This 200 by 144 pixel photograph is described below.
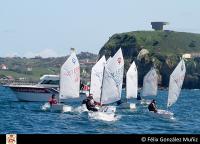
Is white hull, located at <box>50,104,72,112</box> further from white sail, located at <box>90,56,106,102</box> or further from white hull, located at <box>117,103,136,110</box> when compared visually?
white hull, located at <box>117,103,136,110</box>

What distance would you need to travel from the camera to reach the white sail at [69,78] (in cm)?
6444

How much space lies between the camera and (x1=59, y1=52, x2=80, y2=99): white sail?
211 feet

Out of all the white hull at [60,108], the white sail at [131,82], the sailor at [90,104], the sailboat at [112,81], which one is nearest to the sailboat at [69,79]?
the white hull at [60,108]

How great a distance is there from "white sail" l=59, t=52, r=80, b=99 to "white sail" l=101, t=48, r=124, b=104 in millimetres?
10011

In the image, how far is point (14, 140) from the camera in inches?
375

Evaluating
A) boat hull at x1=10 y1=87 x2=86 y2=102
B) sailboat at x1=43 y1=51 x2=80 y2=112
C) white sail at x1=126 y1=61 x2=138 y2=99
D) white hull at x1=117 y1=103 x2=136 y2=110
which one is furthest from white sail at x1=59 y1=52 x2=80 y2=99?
white sail at x1=126 y1=61 x2=138 y2=99

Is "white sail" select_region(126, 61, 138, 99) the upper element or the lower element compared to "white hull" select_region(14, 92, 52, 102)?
upper

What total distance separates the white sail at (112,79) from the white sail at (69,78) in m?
10.0

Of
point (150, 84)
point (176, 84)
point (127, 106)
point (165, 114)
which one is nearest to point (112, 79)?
point (165, 114)

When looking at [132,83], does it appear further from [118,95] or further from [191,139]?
[191,139]

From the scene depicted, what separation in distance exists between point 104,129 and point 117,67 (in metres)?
17.7

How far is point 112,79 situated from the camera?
55.2 metres

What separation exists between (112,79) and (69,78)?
1069 centimetres

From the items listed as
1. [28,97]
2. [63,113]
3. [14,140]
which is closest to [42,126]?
[63,113]
